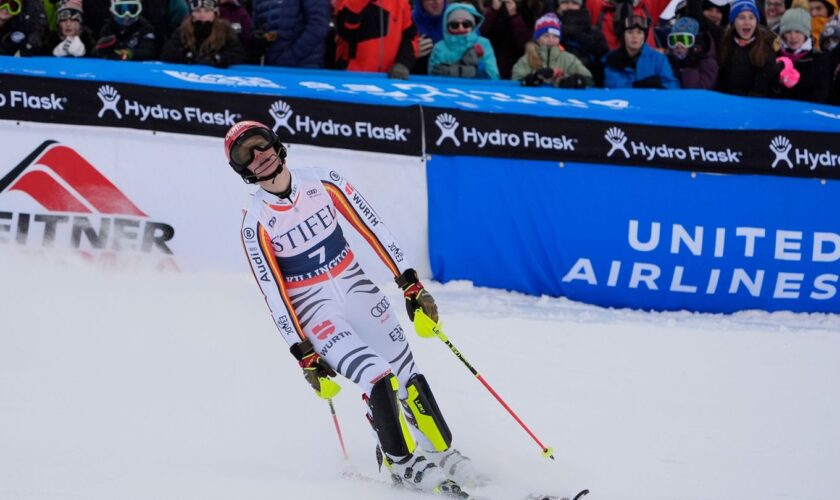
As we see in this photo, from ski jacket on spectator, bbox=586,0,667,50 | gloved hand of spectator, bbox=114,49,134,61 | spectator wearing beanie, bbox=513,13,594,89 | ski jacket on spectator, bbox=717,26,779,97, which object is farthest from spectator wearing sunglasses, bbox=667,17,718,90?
gloved hand of spectator, bbox=114,49,134,61

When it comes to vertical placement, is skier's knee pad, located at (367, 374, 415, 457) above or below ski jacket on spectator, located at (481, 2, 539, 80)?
below

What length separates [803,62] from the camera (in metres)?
9.49

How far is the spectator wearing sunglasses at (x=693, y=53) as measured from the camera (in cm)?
953

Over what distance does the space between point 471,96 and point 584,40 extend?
1.40 metres

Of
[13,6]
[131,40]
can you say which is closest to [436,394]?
[131,40]

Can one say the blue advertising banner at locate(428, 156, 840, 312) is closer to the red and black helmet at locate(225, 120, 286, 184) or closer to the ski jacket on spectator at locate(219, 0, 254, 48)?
the ski jacket on spectator at locate(219, 0, 254, 48)

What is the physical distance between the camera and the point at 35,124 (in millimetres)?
8609

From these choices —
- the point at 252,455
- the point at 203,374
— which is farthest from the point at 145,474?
the point at 203,374

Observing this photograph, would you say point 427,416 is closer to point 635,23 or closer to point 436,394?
point 436,394

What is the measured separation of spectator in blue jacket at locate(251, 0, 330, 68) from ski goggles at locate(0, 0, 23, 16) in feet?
6.52

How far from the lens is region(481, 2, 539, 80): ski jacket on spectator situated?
32.0 feet

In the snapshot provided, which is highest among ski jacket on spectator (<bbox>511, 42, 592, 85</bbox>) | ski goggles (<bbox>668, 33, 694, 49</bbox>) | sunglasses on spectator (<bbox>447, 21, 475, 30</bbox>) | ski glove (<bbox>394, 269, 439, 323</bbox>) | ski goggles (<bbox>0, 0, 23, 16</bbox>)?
ski goggles (<bbox>0, 0, 23, 16</bbox>)

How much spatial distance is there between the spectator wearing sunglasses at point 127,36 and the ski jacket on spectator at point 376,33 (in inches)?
62.5

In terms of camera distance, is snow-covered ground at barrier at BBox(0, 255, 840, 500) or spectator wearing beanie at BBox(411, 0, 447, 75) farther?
spectator wearing beanie at BBox(411, 0, 447, 75)
